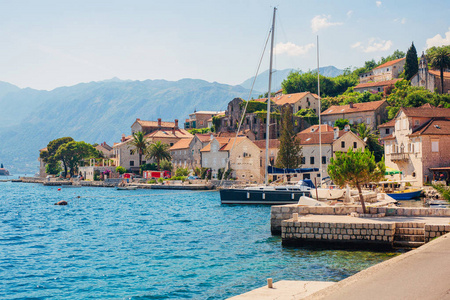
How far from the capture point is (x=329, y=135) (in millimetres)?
81625

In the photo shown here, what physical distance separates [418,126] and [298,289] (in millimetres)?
57218

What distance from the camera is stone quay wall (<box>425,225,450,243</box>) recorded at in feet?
70.6

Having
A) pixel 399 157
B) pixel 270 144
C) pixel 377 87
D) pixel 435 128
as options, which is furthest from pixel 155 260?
pixel 377 87

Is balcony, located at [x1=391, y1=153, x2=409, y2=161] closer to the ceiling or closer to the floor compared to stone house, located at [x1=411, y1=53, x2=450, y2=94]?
closer to the floor

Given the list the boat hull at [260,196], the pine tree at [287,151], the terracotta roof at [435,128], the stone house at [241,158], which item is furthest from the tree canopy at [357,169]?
the stone house at [241,158]

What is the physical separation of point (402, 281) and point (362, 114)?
279ft

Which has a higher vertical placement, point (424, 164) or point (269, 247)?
point (424, 164)

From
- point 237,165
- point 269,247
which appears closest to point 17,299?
point 269,247

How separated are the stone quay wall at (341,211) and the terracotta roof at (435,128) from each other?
38.5m

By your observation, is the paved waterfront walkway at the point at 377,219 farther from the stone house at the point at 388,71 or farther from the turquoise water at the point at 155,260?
the stone house at the point at 388,71

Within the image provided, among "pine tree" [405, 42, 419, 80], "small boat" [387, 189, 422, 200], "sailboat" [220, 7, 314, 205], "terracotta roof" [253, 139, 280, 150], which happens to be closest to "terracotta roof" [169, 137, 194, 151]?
"terracotta roof" [253, 139, 280, 150]

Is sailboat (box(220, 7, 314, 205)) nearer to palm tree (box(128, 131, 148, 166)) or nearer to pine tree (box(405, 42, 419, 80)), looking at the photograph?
palm tree (box(128, 131, 148, 166))

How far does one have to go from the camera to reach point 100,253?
24.8 m

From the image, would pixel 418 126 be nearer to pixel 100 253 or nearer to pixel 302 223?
pixel 302 223
